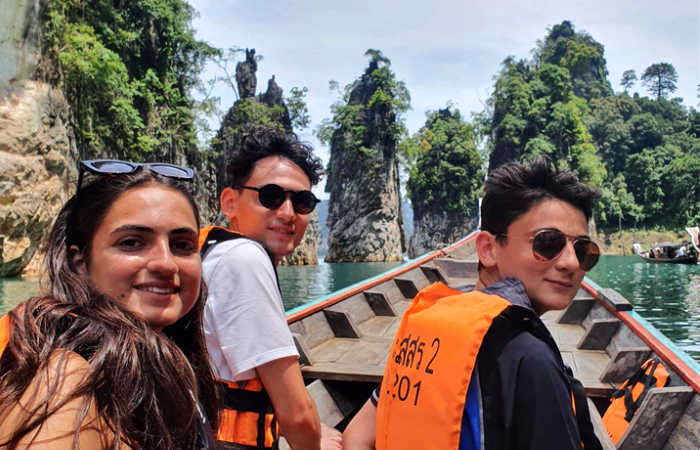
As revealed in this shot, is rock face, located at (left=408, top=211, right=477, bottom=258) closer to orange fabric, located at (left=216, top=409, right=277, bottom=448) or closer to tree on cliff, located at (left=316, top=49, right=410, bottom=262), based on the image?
tree on cliff, located at (left=316, top=49, right=410, bottom=262)

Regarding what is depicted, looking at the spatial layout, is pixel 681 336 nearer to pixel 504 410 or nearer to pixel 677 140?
pixel 504 410

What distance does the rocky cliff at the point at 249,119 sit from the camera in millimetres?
34969

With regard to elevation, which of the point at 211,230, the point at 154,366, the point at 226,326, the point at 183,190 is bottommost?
the point at 226,326

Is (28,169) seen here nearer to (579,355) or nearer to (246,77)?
(579,355)

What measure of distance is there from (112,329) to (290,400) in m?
0.79

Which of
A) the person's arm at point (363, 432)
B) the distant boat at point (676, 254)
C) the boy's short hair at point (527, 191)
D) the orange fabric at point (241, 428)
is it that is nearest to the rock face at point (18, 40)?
the orange fabric at point (241, 428)

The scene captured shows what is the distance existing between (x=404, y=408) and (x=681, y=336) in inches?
452

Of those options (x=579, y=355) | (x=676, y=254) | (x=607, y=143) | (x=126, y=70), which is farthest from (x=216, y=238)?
(x=607, y=143)

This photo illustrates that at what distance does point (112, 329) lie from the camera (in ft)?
2.73

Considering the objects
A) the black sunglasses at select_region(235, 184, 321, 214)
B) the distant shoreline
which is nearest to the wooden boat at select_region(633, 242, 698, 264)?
the distant shoreline

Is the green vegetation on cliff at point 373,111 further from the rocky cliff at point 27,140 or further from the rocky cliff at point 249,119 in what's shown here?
the rocky cliff at point 27,140

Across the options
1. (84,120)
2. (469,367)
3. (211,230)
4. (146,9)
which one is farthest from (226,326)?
(146,9)

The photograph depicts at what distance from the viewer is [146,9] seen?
79.1ft

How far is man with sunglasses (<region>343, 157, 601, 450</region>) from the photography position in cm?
102
